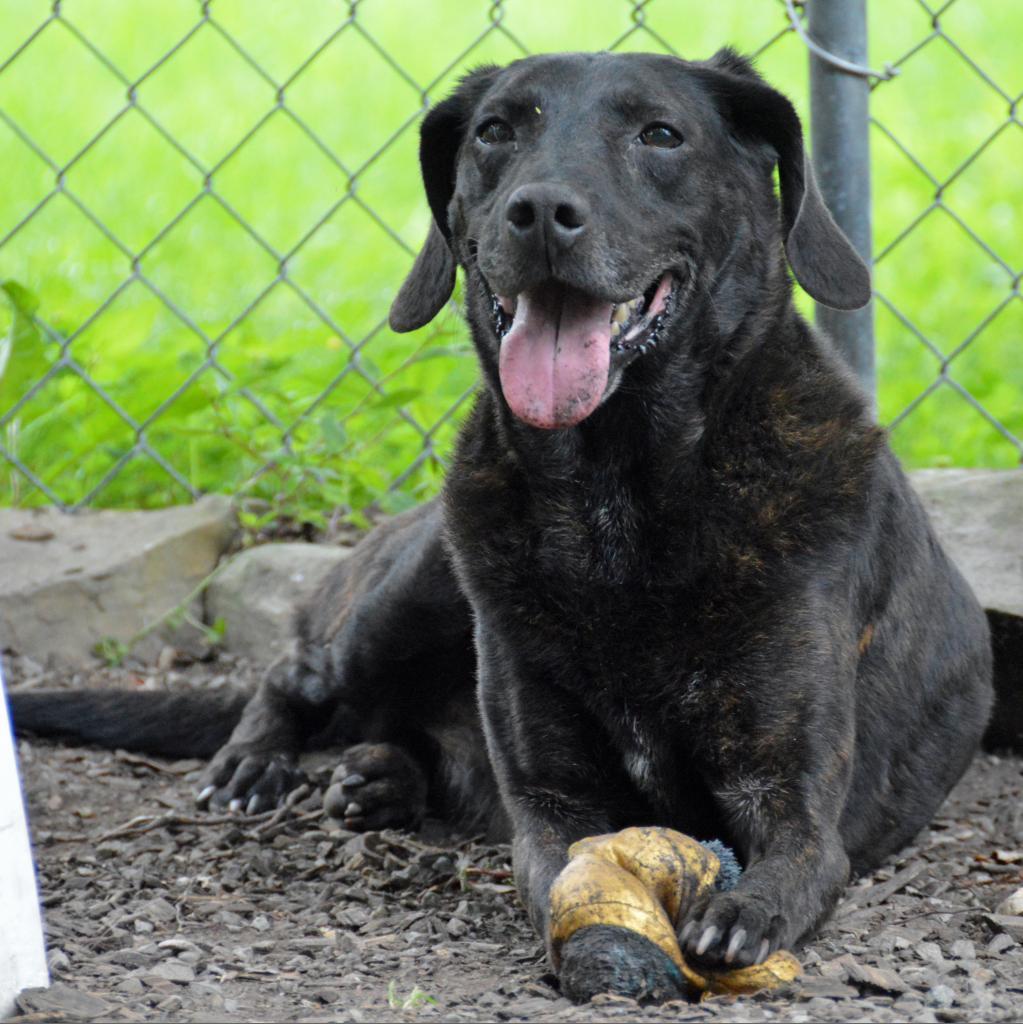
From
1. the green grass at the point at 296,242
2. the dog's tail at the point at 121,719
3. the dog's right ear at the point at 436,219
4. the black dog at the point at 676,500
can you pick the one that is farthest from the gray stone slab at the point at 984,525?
the dog's tail at the point at 121,719

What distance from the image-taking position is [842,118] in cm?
385

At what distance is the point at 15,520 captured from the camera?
474cm

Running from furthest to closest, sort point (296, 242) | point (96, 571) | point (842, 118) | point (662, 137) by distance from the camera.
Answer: point (296, 242) < point (96, 571) < point (842, 118) < point (662, 137)

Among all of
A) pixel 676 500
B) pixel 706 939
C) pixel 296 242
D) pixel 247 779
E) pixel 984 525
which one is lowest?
pixel 247 779

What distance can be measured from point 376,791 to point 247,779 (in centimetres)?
38

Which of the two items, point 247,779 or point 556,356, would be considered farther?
point 247,779

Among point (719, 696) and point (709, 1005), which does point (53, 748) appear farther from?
point (709, 1005)

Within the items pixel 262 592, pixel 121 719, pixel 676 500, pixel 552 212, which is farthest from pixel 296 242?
pixel 552 212

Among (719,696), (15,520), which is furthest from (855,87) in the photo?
(15,520)

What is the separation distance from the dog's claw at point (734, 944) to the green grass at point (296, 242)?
1770mm

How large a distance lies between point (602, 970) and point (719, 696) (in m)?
0.63

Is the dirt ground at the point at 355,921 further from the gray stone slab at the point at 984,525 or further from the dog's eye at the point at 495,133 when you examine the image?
the dog's eye at the point at 495,133

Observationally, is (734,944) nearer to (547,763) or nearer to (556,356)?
(547,763)

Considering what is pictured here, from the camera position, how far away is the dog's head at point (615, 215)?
269cm
